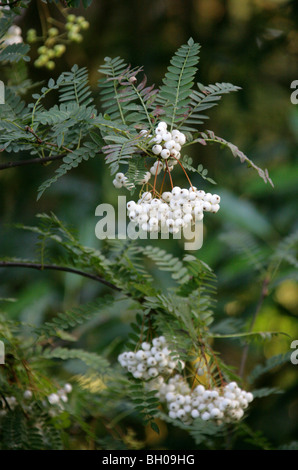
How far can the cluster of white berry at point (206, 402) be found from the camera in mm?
789

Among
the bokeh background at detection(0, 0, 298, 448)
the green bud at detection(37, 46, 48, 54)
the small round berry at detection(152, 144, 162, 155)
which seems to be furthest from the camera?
the bokeh background at detection(0, 0, 298, 448)

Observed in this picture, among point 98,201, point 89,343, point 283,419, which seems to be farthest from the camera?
point 98,201

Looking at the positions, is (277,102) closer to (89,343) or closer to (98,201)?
(98,201)

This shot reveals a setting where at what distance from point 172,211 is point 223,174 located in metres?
1.76

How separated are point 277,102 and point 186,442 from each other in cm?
177

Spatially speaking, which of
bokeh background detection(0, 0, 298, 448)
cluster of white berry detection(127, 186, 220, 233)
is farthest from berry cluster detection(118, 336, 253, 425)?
bokeh background detection(0, 0, 298, 448)

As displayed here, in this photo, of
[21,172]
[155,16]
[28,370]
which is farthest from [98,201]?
[28,370]

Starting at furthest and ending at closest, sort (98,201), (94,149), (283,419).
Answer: (98,201) < (283,419) < (94,149)

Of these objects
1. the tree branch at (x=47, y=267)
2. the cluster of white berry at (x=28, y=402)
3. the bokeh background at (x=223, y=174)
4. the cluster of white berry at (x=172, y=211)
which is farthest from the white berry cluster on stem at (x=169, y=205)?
the bokeh background at (x=223, y=174)

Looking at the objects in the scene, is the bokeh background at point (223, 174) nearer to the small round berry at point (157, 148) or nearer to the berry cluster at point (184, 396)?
the berry cluster at point (184, 396)

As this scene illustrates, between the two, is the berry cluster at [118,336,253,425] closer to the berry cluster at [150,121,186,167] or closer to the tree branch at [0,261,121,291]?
the tree branch at [0,261,121,291]

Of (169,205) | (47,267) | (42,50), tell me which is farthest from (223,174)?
(169,205)

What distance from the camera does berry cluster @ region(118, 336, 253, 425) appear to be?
0.79 m
